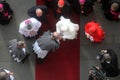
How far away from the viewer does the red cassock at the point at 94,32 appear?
912 centimetres

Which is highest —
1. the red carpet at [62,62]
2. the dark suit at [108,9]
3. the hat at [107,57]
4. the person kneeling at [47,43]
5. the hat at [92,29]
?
the dark suit at [108,9]

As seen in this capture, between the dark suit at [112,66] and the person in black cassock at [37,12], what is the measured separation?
5.95 feet

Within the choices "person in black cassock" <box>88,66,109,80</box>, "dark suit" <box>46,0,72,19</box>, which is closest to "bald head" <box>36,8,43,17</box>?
"dark suit" <box>46,0,72,19</box>

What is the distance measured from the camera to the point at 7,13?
930 cm

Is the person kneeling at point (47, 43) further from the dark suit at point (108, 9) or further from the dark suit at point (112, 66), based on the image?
the dark suit at point (108, 9)

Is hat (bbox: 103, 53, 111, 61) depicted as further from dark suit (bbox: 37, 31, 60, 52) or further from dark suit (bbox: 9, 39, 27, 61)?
dark suit (bbox: 9, 39, 27, 61)

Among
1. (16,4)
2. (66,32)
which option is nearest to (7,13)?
(16,4)

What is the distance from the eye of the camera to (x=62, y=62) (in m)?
9.92

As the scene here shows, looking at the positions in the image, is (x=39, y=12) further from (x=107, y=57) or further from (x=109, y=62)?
(x=109, y=62)

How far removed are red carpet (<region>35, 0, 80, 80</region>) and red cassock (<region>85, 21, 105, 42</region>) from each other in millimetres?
523

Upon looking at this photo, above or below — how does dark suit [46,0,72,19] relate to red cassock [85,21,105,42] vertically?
above

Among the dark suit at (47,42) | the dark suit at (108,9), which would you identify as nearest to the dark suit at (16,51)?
the dark suit at (47,42)

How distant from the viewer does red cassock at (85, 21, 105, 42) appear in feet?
29.9

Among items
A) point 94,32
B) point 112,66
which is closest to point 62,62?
point 94,32
